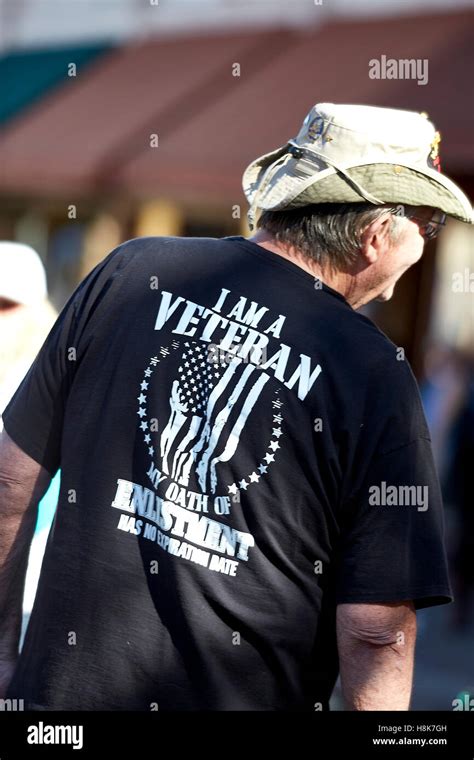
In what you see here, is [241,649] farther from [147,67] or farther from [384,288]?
[147,67]

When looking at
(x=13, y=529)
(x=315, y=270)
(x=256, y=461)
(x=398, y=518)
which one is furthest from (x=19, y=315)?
(x=398, y=518)

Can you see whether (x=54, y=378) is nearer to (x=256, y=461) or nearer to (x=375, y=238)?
(x=256, y=461)

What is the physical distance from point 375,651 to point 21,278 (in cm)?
243

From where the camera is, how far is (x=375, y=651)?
2.00m

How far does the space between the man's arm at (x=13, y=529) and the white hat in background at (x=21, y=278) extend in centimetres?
174

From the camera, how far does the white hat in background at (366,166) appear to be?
2115 millimetres

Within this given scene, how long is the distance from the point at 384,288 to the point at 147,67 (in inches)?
379

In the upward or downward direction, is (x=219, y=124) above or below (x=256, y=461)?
above

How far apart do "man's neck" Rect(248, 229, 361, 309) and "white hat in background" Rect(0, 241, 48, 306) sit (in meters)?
1.98

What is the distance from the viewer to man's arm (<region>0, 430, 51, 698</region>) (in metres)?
2.27

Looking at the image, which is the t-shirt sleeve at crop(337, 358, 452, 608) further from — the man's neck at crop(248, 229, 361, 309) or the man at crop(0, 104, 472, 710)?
the man's neck at crop(248, 229, 361, 309)

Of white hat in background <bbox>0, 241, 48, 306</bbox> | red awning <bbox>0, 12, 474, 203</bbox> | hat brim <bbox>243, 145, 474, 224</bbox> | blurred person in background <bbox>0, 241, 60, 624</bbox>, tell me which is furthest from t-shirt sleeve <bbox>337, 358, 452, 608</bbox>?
red awning <bbox>0, 12, 474, 203</bbox>

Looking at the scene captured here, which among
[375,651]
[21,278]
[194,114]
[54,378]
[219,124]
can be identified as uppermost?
[194,114]

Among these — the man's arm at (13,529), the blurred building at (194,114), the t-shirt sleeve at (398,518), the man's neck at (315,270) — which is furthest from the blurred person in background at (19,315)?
the blurred building at (194,114)
